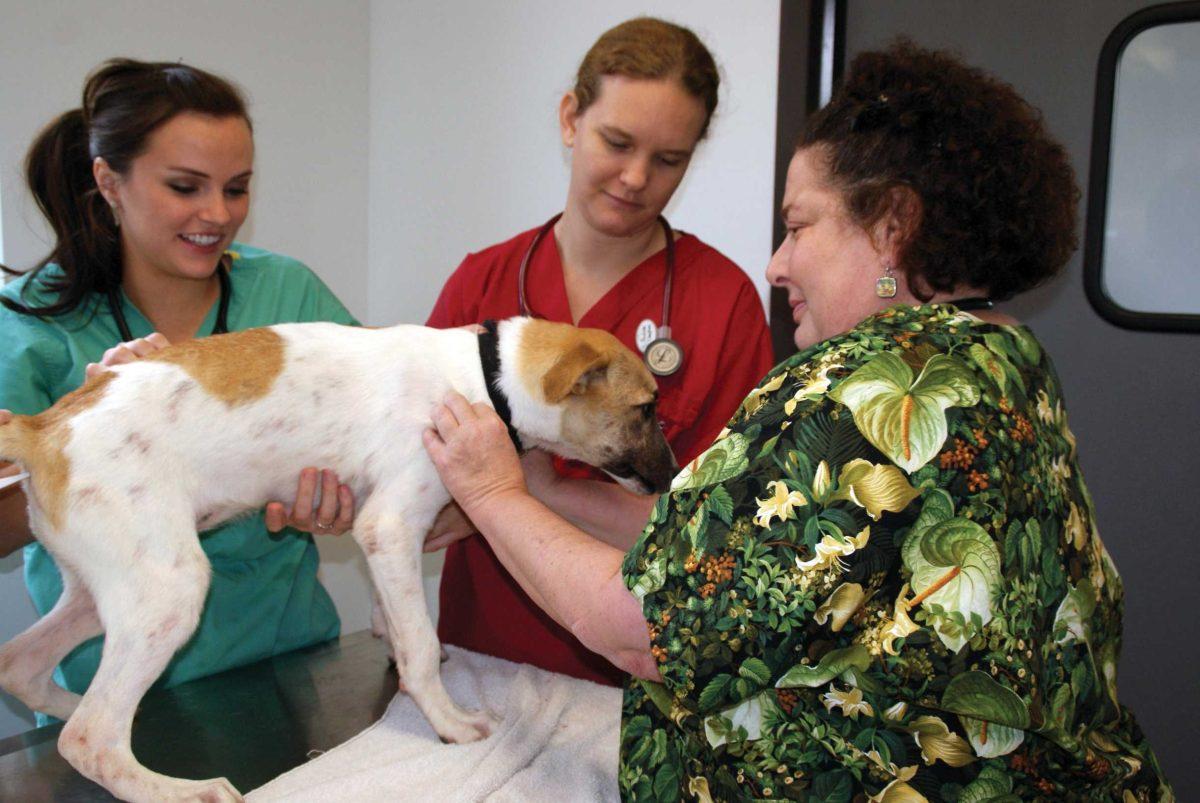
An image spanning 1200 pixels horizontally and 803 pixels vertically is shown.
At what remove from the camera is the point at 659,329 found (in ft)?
7.42

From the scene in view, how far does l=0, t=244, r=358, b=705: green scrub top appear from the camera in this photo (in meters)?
2.10

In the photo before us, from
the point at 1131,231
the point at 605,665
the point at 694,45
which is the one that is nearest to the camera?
the point at 694,45

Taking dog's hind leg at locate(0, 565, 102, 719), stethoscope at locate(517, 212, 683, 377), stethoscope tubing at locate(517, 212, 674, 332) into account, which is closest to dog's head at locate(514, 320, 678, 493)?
stethoscope at locate(517, 212, 683, 377)

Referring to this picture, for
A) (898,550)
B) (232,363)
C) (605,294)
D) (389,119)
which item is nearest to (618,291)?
(605,294)

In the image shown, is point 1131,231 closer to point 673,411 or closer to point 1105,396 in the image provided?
point 1105,396

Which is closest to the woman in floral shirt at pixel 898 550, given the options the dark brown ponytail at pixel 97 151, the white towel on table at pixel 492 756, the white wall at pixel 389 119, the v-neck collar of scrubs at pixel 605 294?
the white towel on table at pixel 492 756

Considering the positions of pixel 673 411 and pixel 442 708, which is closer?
pixel 442 708

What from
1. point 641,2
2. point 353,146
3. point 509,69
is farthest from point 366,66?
point 641,2

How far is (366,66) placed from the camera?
4.25 metres

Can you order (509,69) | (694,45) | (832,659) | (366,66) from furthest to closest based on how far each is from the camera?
1. (366,66)
2. (509,69)
3. (694,45)
4. (832,659)

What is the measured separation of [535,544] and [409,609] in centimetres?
50

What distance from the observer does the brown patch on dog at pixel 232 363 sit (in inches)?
72.3

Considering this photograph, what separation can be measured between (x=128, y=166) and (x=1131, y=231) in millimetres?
2598

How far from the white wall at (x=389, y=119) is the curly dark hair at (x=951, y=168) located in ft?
5.77
